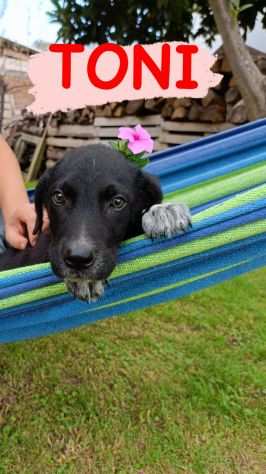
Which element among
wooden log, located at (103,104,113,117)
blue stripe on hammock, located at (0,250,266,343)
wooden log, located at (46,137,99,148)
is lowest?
wooden log, located at (46,137,99,148)

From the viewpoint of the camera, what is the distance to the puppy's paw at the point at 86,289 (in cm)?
137

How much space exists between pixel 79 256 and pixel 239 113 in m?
5.31

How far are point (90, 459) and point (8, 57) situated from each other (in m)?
9.77

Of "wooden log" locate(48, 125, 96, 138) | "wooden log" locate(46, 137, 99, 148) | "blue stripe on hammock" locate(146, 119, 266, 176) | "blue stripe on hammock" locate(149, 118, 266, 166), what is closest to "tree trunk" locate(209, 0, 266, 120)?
"blue stripe on hammock" locate(149, 118, 266, 166)

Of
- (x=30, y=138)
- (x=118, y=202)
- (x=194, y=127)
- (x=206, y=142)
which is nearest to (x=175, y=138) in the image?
(x=194, y=127)

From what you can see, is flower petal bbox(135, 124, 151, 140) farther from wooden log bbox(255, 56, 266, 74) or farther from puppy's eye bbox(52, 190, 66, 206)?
wooden log bbox(255, 56, 266, 74)

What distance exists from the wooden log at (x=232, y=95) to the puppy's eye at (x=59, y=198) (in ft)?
17.4

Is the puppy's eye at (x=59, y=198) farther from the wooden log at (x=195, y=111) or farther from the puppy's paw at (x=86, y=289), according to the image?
the wooden log at (x=195, y=111)

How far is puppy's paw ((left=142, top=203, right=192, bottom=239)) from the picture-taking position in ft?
4.31

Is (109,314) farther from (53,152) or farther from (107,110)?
(53,152)

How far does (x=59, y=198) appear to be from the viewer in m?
1.44

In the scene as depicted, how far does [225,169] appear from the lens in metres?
2.16

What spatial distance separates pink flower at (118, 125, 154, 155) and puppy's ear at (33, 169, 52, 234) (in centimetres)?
27

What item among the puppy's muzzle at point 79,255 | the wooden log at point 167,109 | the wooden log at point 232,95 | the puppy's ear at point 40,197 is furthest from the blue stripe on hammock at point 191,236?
the wooden log at point 167,109
